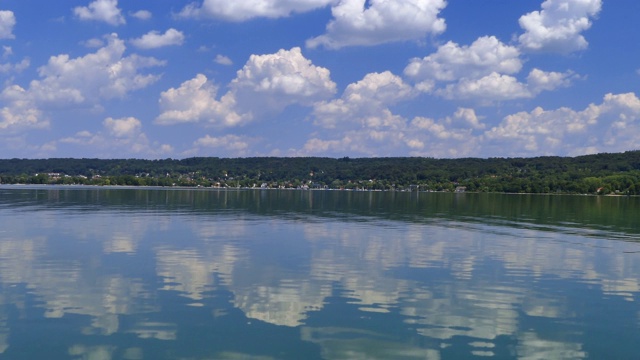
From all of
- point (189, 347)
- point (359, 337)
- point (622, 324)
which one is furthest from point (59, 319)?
point (622, 324)

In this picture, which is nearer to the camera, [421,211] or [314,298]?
[314,298]

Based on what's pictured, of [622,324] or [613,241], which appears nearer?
[622,324]

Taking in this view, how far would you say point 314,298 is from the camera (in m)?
25.9

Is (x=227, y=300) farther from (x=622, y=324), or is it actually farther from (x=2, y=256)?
(x=2, y=256)

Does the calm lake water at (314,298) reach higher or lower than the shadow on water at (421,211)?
lower

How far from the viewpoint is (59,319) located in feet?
72.3

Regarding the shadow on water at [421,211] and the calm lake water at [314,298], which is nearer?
the calm lake water at [314,298]

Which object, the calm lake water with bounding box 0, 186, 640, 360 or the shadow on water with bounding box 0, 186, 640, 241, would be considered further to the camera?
the shadow on water with bounding box 0, 186, 640, 241

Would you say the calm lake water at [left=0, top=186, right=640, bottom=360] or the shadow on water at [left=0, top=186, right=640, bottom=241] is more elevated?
the shadow on water at [left=0, top=186, right=640, bottom=241]

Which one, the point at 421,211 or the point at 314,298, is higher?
the point at 421,211

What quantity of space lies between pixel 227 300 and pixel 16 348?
8.62m

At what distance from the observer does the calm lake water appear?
1933 cm

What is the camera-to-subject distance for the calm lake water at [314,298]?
1933cm

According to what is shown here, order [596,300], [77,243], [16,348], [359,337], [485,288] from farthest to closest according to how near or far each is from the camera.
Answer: [77,243] < [485,288] < [596,300] < [359,337] < [16,348]
